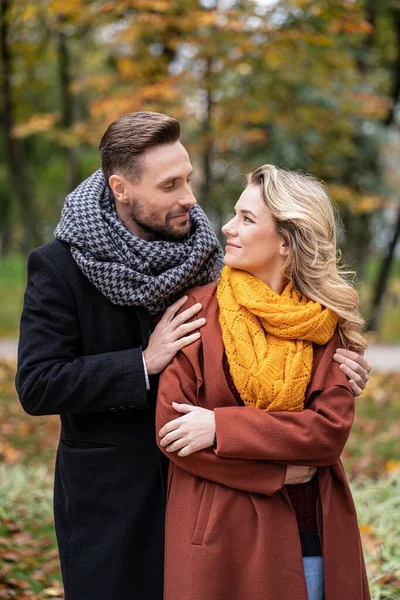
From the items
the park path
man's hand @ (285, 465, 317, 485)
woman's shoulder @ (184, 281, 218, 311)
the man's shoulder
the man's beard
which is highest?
the man's beard

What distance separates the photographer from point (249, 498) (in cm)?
234

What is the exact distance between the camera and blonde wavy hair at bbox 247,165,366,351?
7.92 feet

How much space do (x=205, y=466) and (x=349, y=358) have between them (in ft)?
1.90

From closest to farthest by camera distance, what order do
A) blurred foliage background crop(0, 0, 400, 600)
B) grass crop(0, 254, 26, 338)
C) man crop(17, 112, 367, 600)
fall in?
1. man crop(17, 112, 367, 600)
2. blurred foliage background crop(0, 0, 400, 600)
3. grass crop(0, 254, 26, 338)

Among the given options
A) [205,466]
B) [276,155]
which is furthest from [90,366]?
[276,155]

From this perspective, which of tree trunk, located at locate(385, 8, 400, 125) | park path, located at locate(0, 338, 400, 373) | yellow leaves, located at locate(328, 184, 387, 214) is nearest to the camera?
yellow leaves, located at locate(328, 184, 387, 214)

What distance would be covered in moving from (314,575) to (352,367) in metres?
0.66

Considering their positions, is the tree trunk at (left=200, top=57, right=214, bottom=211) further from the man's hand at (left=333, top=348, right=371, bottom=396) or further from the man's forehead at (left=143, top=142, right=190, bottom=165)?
the man's hand at (left=333, top=348, right=371, bottom=396)

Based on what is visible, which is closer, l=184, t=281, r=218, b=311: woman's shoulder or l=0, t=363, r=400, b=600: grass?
l=184, t=281, r=218, b=311: woman's shoulder

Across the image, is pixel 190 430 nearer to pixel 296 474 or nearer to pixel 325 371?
pixel 296 474

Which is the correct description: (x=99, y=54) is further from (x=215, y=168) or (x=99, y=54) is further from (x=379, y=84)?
(x=379, y=84)

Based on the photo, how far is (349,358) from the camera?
8.07 ft

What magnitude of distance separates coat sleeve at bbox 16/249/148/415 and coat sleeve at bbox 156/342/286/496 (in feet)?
0.56

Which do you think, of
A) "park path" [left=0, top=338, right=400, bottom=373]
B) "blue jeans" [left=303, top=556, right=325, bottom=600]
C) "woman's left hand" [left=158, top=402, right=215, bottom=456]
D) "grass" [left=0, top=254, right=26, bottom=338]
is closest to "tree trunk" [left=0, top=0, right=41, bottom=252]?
"park path" [left=0, top=338, right=400, bottom=373]
